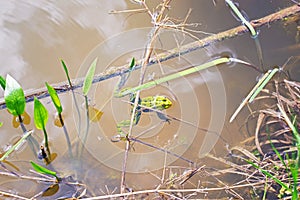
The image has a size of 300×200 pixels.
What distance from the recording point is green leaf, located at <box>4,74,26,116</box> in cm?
125

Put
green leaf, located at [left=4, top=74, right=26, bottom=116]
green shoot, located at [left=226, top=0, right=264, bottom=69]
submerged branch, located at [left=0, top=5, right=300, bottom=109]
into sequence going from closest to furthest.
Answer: green leaf, located at [left=4, top=74, right=26, bottom=116], submerged branch, located at [left=0, top=5, right=300, bottom=109], green shoot, located at [left=226, top=0, right=264, bottom=69]

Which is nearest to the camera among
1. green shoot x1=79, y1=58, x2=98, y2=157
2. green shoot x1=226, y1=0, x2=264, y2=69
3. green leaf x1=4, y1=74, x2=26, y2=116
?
green leaf x1=4, y1=74, x2=26, y2=116

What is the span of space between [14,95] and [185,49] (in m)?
0.76

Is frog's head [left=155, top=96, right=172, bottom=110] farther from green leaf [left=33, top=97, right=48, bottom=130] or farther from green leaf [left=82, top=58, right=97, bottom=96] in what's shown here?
green leaf [left=33, top=97, right=48, bottom=130]

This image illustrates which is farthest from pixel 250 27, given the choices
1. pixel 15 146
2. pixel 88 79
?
pixel 15 146

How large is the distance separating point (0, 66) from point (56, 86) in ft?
0.82

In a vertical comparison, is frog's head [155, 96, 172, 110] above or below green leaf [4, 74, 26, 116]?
below

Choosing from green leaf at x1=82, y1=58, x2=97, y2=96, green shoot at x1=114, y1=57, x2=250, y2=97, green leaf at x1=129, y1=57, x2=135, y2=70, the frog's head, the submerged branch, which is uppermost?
the submerged branch

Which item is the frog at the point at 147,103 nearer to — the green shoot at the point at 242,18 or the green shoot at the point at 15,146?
the green shoot at the point at 15,146

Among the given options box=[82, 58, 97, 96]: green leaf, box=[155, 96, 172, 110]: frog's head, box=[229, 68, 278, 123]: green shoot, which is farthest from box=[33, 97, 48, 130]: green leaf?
box=[229, 68, 278, 123]: green shoot

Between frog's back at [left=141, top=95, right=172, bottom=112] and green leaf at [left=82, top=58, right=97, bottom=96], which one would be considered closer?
green leaf at [left=82, top=58, right=97, bottom=96]

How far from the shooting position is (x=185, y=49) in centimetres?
167

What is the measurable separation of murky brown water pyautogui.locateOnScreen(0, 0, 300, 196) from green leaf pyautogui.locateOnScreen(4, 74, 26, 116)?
166 millimetres

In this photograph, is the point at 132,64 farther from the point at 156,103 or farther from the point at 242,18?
the point at 242,18
